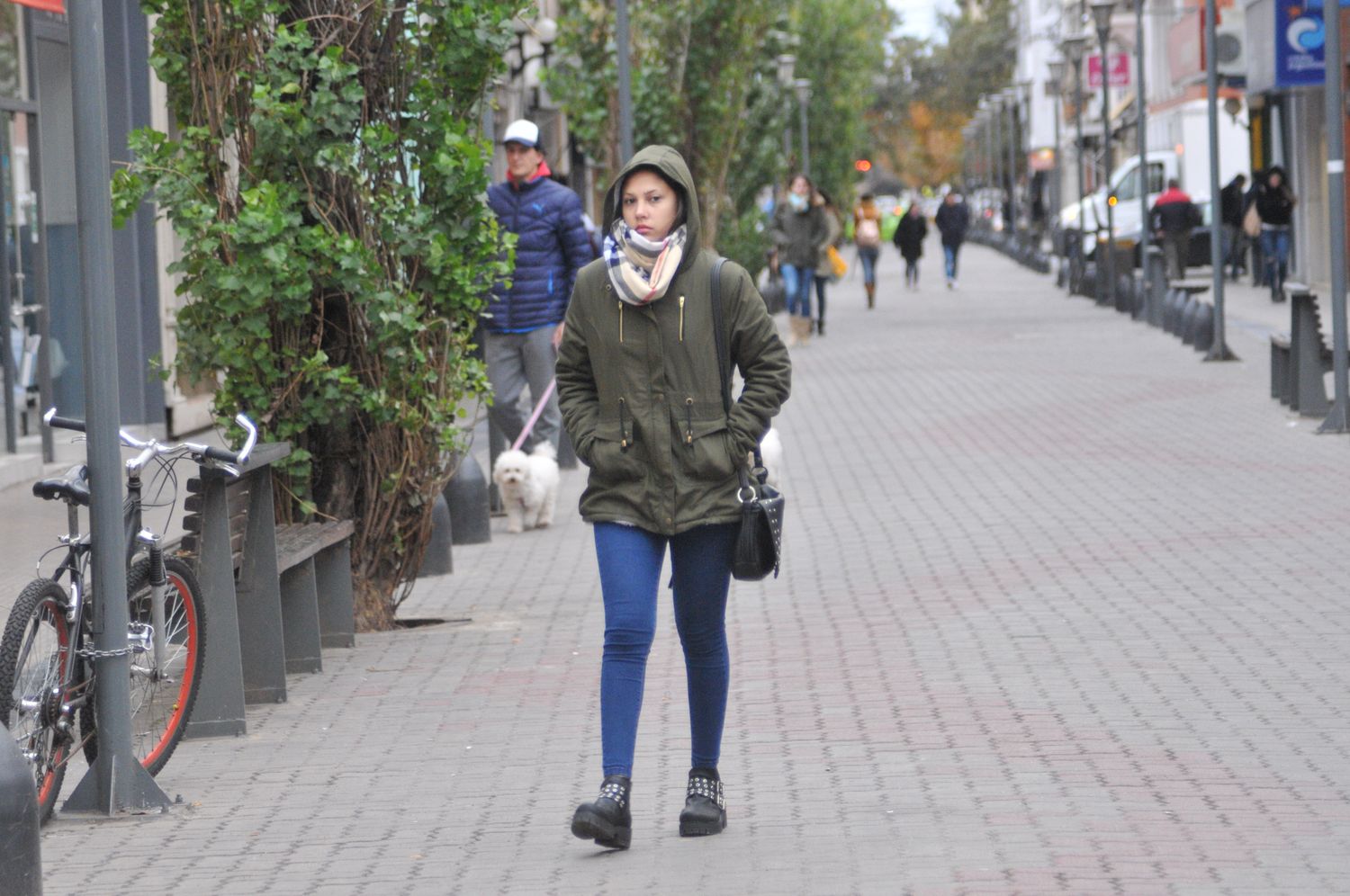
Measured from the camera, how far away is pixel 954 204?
4053cm

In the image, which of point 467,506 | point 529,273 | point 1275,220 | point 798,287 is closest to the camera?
point 467,506

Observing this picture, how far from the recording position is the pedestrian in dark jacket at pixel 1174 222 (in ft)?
109

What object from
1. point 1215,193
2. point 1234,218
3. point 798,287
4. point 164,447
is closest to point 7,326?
point 164,447

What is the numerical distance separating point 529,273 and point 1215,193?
404 inches

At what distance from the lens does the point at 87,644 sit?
5.83 metres

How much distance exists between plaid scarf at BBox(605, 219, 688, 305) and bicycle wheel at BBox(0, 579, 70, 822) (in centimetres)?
170

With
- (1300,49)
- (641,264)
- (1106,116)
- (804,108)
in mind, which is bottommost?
(641,264)

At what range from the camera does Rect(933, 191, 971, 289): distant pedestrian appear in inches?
1603

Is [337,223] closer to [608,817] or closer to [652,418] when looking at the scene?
[652,418]

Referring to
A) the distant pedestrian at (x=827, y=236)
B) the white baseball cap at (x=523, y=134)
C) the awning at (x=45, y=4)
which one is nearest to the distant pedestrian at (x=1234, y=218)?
the distant pedestrian at (x=827, y=236)

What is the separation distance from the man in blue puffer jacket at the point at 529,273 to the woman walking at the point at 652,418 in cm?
610

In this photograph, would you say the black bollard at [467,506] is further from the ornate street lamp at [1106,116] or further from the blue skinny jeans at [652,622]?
the ornate street lamp at [1106,116]

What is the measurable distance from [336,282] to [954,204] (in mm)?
33248

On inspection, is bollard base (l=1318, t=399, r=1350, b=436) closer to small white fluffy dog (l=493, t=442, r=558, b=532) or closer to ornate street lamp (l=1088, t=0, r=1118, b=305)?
small white fluffy dog (l=493, t=442, r=558, b=532)
